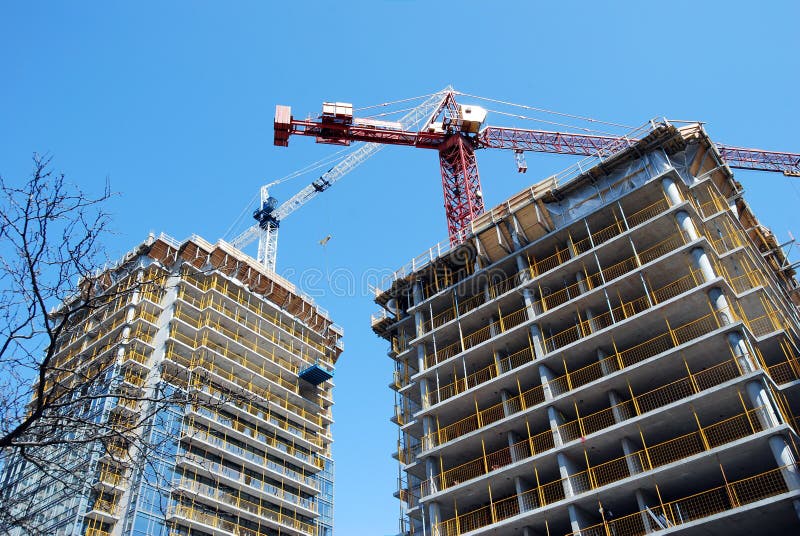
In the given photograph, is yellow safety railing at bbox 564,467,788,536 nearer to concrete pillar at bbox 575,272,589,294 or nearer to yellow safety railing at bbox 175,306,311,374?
concrete pillar at bbox 575,272,589,294

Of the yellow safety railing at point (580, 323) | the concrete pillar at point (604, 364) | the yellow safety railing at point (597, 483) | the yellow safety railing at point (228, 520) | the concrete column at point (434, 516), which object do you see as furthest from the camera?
the yellow safety railing at point (228, 520)

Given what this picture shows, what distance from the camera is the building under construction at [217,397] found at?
142ft

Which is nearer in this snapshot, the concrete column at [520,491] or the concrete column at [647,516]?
the concrete column at [647,516]

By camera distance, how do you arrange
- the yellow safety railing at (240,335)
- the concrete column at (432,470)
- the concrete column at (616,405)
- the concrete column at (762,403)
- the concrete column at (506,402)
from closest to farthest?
the concrete column at (762,403) < the concrete column at (616,405) < the concrete column at (506,402) < the concrete column at (432,470) < the yellow safety railing at (240,335)

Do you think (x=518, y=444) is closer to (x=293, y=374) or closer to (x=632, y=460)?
(x=632, y=460)

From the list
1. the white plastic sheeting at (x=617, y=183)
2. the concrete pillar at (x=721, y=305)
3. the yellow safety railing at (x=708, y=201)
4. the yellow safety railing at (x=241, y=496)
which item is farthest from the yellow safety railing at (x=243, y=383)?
the yellow safety railing at (x=708, y=201)

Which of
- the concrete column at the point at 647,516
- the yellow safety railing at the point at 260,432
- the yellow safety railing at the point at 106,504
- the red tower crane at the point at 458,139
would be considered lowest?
the concrete column at the point at 647,516

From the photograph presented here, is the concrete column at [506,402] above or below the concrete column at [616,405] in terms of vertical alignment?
above

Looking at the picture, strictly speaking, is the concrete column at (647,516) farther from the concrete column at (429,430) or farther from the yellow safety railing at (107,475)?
the yellow safety railing at (107,475)

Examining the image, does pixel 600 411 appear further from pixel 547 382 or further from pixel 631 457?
pixel 547 382

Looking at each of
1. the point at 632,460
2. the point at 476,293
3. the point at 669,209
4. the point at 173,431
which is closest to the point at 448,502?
the point at 632,460

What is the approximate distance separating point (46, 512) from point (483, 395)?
28877 millimetres

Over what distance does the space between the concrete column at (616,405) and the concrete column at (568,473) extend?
2.87 metres

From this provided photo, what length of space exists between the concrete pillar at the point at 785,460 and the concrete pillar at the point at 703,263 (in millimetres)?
8072
